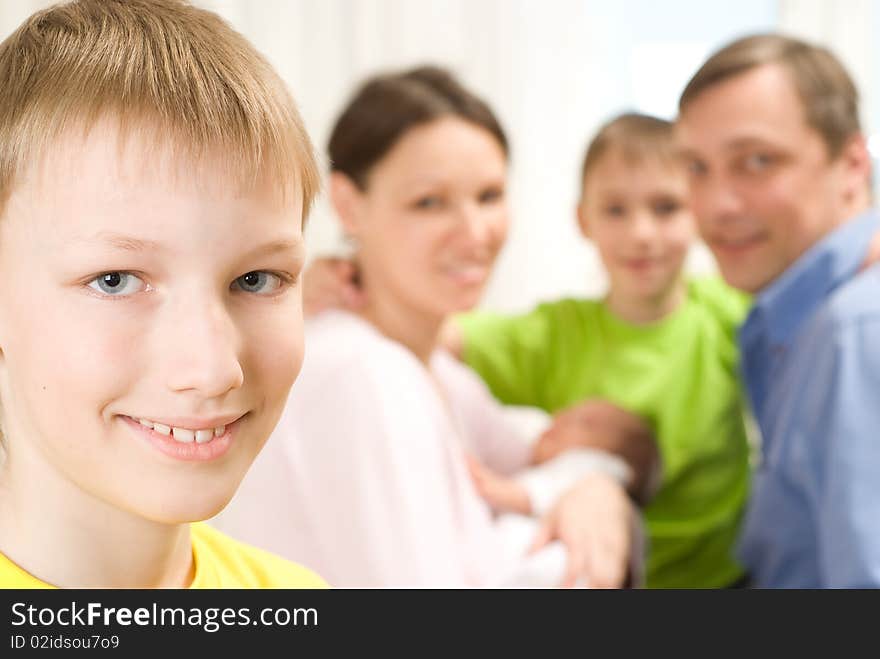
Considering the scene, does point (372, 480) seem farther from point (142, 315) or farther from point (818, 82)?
point (818, 82)

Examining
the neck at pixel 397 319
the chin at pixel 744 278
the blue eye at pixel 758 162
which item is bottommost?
the neck at pixel 397 319

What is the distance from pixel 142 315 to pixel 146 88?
7cm

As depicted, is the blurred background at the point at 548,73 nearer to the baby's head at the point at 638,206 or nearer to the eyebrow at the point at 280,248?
the baby's head at the point at 638,206

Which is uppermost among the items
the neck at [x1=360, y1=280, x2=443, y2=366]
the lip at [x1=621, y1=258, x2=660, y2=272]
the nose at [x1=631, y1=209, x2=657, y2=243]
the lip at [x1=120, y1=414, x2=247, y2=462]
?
Answer: the nose at [x1=631, y1=209, x2=657, y2=243]

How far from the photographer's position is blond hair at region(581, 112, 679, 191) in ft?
3.80

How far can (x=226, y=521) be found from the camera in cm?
52

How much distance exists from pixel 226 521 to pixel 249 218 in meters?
0.24

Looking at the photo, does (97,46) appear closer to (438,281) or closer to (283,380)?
(283,380)

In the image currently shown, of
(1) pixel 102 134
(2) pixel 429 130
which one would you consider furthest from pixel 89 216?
(2) pixel 429 130

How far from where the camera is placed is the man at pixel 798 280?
828 mm

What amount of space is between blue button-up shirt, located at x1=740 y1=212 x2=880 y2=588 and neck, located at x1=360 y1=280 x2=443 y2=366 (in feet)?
1.16

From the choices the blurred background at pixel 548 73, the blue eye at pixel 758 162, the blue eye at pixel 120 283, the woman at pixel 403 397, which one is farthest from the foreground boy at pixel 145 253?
the blurred background at pixel 548 73

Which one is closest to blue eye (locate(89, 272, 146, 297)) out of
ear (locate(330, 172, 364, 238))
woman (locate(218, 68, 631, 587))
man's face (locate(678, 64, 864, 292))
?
woman (locate(218, 68, 631, 587))

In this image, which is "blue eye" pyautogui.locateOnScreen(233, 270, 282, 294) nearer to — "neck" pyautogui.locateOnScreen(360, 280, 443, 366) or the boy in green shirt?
"neck" pyautogui.locateOnScreen(360, 280, 443, 366)
